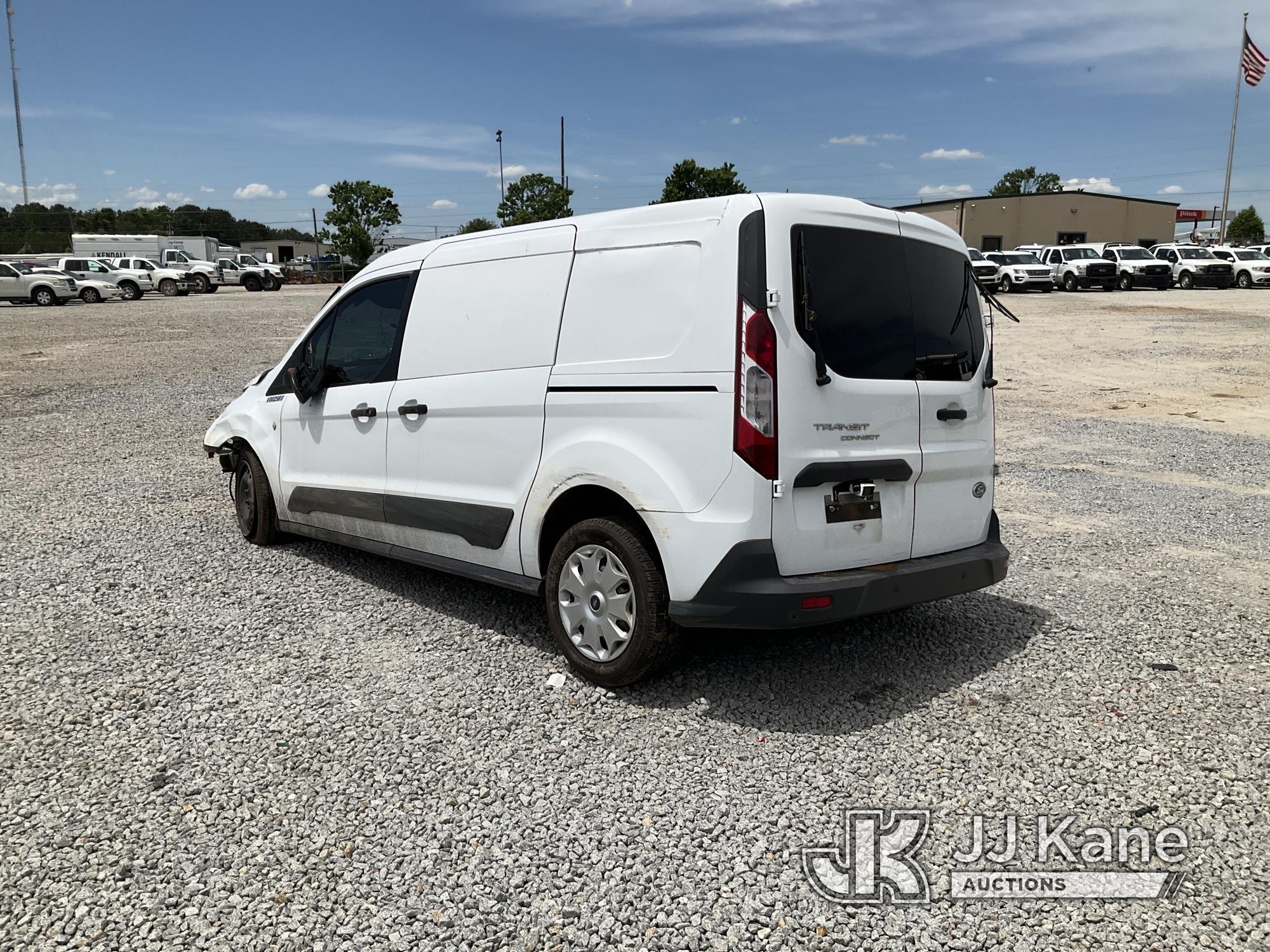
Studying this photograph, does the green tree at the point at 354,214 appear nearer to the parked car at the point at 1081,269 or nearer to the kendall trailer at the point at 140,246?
the kendall trailer at the point at 140,246

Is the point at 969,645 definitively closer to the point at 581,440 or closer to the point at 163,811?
the point at 581,440

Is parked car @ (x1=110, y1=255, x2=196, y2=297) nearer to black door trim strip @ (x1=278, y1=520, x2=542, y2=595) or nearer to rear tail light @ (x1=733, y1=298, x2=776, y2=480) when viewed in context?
black door trim strip @ (x1=278, y1=520, x2=542, y2=595)

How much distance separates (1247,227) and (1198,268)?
276 feet

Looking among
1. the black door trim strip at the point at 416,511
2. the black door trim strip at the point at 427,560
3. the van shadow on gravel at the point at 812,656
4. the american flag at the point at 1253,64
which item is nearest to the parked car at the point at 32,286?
the black door trim strip at the point at 427,560

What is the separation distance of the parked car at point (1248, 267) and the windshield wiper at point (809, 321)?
45870mm

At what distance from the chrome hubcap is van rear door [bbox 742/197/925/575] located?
73 centimetres

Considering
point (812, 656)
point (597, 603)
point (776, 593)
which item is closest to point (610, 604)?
point (597, 603)

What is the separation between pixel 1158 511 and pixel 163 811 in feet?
23.4

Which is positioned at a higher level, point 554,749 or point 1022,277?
point 1022,277

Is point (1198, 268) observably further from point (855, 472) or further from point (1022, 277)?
point (855, 472)

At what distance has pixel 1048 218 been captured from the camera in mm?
78188

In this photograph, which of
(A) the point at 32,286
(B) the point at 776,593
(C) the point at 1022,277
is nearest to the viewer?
(B) the point at 776,593

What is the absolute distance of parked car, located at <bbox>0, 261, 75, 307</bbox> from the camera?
37.0 meters

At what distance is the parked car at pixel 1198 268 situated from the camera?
136ft
